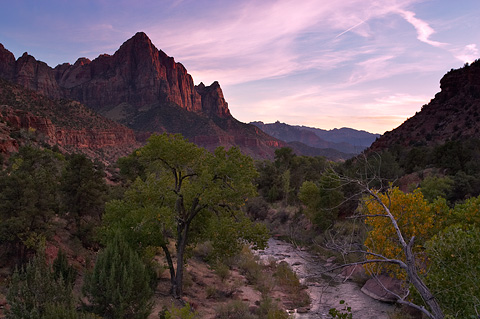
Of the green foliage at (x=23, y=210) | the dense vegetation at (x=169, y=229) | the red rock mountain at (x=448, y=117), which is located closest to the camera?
the dense vegetation at (x=169, y=229)

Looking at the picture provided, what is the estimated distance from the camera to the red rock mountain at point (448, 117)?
65.4 metres

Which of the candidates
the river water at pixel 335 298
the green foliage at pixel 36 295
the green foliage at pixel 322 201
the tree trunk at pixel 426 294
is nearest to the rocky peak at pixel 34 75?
the green foliage at pixel 322 201

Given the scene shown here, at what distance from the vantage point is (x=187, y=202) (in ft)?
54.4

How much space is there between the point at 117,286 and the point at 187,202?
5840 mm

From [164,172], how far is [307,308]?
12234 mm

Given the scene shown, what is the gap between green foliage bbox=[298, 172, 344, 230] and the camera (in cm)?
3225

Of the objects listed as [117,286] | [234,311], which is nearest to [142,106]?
[234,311]

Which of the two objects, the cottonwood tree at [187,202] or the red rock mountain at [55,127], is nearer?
the cottonwood tree at [187,202]

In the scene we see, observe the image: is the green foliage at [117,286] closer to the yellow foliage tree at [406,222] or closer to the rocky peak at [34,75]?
the yellow foliage tree at [406,222]

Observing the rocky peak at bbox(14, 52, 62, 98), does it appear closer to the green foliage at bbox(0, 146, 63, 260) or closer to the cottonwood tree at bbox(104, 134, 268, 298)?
the green foliage at bbox(0, 146, 63, 260)

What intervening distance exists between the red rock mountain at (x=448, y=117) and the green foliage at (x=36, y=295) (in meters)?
71.3

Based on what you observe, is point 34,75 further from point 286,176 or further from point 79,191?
point 79,191

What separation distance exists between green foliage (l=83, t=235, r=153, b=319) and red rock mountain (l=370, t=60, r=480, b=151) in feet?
223

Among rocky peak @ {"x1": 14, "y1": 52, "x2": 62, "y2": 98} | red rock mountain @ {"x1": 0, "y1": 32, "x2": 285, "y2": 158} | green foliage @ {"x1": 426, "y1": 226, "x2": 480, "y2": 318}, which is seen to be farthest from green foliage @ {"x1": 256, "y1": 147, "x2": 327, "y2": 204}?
rocky peak @ {"x1": 14, "y1": 52, "x2": 62, "y2": 98}
